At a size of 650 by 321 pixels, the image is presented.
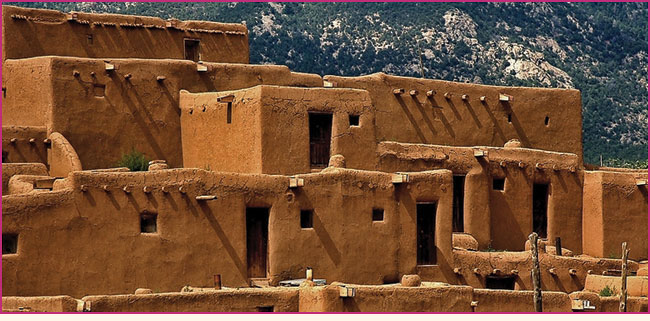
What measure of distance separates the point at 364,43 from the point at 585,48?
11.1 metres

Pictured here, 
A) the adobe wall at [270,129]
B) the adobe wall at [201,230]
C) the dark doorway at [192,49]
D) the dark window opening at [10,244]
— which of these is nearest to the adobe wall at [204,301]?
the adobe wall at [201,230]

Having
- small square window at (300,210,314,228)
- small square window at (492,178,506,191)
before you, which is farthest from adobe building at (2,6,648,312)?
small square window at (300,210,314,228)

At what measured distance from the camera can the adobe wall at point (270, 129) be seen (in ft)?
135

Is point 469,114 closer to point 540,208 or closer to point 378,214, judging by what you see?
point 540,208

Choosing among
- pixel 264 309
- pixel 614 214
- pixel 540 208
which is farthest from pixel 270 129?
pixel 614 214

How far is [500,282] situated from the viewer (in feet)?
139

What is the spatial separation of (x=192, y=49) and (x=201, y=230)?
913 centimetres

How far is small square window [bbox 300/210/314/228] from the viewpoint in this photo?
39.3m

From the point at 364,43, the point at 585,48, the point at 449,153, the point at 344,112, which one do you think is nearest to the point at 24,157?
the point at 344,112

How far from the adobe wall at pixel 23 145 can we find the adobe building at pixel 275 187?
1.7 inches

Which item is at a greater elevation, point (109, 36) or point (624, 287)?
point (109, 36)

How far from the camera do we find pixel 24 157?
1626 inches

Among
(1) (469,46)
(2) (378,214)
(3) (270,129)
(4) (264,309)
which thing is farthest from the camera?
(1) (469,46)

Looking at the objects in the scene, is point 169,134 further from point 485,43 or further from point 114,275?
point 485,43
